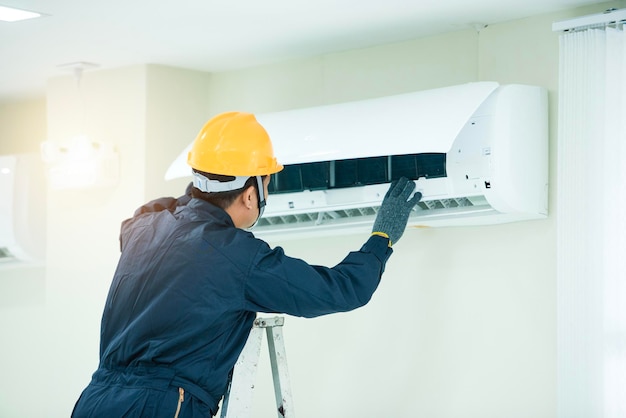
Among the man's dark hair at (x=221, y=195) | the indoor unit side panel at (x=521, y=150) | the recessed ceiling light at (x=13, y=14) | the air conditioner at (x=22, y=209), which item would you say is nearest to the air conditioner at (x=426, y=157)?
the indoor unit side panel at (x=521, y=150)

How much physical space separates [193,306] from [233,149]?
1.38ft

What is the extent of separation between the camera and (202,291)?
2.46 metres

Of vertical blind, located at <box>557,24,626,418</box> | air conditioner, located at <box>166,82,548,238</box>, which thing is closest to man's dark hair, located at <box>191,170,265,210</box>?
air conditioner, located at <box>166,82,548,238</box>

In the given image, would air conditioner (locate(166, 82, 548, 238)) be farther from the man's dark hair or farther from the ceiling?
the man's dark hair

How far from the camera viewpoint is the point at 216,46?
12.2ft

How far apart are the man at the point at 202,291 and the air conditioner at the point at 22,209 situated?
195 cm

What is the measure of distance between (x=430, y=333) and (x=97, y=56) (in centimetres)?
163

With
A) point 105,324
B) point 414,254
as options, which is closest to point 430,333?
point 414,254

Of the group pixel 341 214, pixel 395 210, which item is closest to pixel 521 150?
pixel 395 210

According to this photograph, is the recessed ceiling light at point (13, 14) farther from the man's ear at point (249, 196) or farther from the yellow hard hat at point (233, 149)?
the man's ear at point (249, 196)

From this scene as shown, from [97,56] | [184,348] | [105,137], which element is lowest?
[184,348]

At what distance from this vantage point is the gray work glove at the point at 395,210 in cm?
279

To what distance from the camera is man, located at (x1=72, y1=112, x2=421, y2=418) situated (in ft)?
8.04

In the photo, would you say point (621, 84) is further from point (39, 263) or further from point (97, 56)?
point (39, 263)
